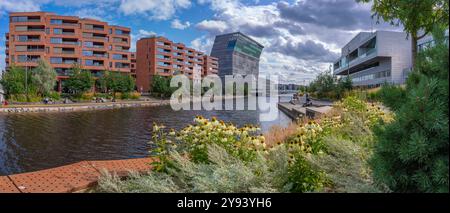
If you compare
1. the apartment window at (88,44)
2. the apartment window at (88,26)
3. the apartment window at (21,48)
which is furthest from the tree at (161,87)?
the apartment window at (21,48)

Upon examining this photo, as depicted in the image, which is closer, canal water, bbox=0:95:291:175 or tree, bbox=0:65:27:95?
canal water, bbox=0:95:291:175

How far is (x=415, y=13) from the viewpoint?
4.14m

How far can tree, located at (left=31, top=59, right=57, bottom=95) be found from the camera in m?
55.0

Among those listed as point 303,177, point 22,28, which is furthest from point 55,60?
point 303,177

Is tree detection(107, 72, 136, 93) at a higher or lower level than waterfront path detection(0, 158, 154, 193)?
higher

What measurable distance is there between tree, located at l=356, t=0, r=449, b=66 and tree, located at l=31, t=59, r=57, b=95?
2346 inches

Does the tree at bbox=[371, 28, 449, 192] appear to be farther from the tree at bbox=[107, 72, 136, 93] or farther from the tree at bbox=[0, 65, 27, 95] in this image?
the tree at bbox=[107, 72, 136, 93]

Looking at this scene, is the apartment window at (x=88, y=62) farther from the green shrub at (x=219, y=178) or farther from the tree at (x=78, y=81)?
the green shrub at (x=219, y=178)

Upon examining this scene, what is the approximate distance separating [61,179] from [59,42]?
77.2 meters

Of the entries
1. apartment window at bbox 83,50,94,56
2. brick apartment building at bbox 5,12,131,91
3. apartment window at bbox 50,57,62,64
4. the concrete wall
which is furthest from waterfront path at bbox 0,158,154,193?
apartment window at bbox 83,50,94,56

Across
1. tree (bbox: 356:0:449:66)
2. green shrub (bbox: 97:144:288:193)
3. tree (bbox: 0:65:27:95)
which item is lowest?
green shrub (bbox: 97:144:288:193)

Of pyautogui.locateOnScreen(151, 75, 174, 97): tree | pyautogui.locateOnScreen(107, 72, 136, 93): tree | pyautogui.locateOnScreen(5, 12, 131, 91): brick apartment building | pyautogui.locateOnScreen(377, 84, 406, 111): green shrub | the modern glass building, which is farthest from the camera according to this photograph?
the modern glass building

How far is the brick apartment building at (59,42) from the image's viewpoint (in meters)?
70.4
